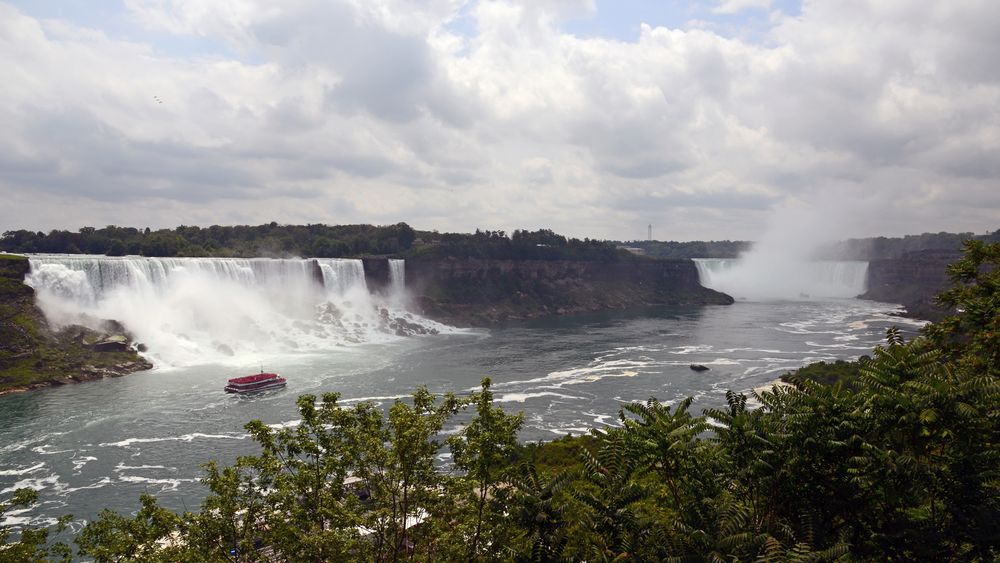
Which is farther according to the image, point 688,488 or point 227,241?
point 227,241

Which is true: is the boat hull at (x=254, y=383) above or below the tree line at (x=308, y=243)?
below

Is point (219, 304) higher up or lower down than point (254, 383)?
higher up

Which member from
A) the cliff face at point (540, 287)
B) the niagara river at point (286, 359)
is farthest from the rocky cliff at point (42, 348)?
the cliff face at point (540, 287)

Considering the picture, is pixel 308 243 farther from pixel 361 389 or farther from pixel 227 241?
pixel 361 389

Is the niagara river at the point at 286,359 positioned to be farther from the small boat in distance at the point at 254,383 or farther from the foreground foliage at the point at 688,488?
the foreground foliage at the point at 688,488

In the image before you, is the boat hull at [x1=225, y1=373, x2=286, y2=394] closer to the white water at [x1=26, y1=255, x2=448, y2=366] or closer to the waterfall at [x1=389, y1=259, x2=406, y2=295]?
the white water at [x1=26, y1=255, x2=448, y2=366]

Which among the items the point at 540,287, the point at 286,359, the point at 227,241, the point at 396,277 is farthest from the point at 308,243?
the point at 286,359

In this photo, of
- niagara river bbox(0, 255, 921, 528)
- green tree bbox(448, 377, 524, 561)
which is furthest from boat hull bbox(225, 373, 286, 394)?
green tree bbox(448, 377, 524, 561)
